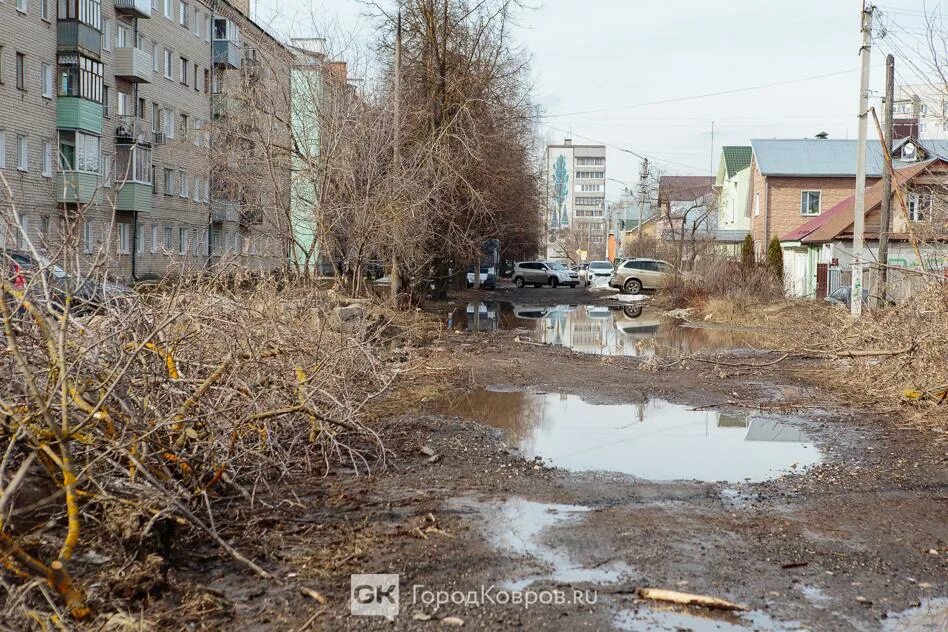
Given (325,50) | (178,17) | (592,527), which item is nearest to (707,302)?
(325,50)

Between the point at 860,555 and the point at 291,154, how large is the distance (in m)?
18.9

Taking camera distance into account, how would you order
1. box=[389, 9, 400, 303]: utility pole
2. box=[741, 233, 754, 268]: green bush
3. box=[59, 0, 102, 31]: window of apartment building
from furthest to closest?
box=[741, 233, 754, 268]: green bush, box=[59, 0, 102, 31]: window of apartment building, box=[389, 9, 400, 303]: utility pole

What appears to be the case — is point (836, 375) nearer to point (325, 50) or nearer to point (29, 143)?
point (325, 50)

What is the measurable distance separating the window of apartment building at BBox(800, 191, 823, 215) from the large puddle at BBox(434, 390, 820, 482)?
37.4 m

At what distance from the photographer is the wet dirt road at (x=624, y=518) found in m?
5.00

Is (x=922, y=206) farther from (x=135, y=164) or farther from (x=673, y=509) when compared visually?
(x=135, y=164)

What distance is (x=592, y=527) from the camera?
21.6 feet

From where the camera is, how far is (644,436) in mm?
10336

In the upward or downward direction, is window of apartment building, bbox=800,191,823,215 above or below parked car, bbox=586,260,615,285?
above

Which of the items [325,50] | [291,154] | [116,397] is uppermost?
[325,50]

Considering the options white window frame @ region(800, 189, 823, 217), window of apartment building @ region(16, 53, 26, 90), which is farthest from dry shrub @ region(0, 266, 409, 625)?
white window frame @ region(800, 189, 823, 217)

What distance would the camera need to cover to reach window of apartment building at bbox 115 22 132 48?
39.7 meters

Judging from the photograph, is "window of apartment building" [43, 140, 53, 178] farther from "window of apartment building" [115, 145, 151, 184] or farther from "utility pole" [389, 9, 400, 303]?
"utility pole" [389, 9, 400, 303]

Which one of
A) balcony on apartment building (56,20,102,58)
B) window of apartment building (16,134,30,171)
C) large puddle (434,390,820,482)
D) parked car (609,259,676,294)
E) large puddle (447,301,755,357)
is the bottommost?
large puddle (434,390,820,482)
